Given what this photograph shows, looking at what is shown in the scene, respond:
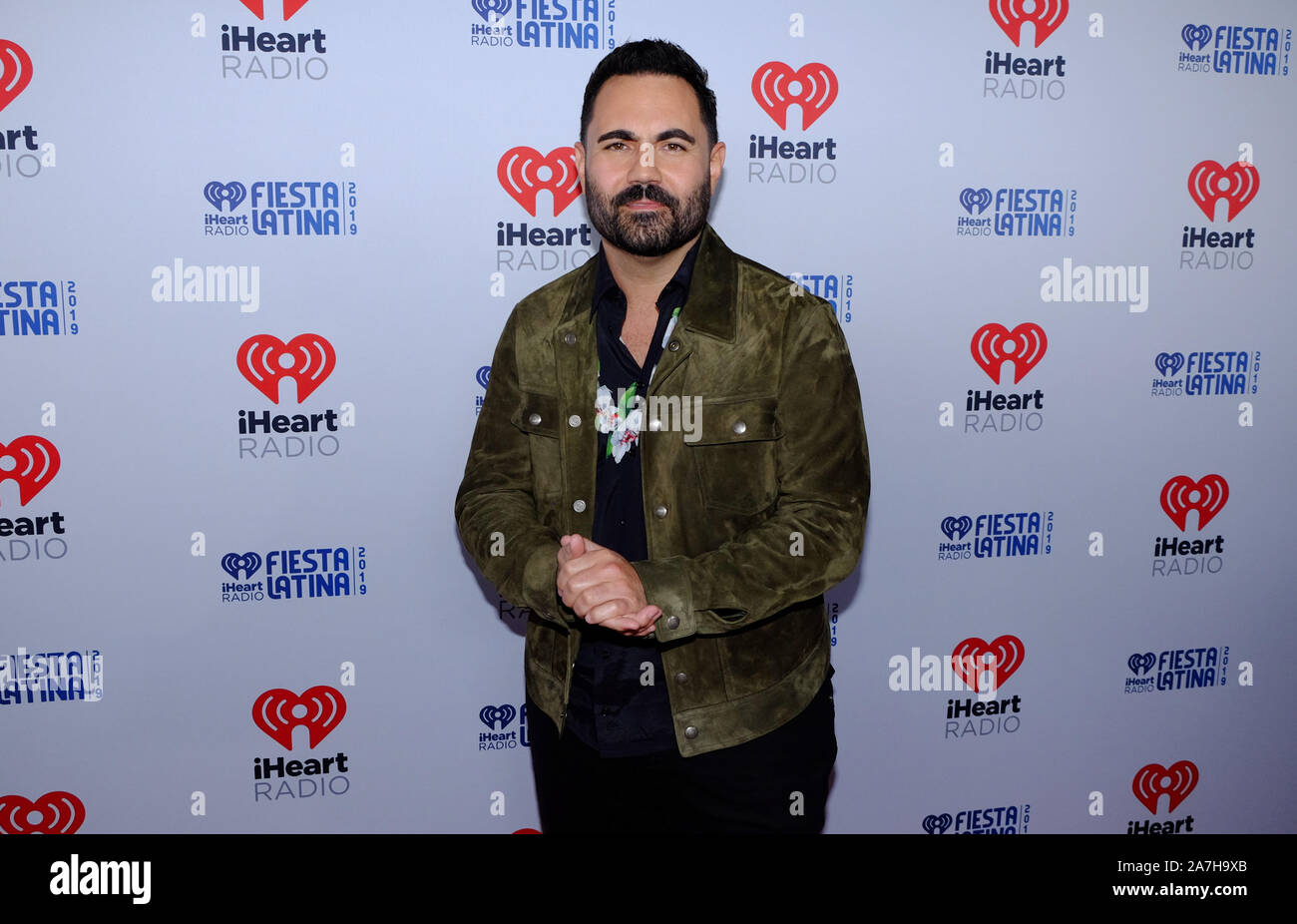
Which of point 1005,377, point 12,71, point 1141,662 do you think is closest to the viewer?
point 12,71

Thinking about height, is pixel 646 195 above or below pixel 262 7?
below

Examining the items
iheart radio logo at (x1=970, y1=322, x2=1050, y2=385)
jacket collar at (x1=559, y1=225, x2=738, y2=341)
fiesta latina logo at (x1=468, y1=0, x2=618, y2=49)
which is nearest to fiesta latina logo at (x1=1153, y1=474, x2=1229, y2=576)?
iheart radio logo at (x1=970, y1=322, x2=1050, y2=385)

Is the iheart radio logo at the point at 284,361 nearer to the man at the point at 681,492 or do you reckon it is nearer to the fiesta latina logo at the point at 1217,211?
the man at the point at 681,492

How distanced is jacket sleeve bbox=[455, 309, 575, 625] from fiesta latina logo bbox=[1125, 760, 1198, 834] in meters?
2.28

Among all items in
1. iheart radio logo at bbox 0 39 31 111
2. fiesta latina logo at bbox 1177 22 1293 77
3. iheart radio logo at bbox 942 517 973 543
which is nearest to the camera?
iheart radio logo at bbox 0 39 31 111

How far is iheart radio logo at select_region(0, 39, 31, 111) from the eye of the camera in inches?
93.0

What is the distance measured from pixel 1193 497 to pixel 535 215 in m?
2.21

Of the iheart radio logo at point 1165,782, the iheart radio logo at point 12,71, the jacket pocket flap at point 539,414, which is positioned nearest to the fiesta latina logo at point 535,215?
the jacket pocket flap at point 539,414

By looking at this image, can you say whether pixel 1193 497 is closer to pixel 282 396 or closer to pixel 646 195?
pixel 646 195

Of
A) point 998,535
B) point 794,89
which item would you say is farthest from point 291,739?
point 794,89

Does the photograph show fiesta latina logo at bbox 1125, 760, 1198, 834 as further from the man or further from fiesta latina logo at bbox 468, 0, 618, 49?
fiesta latina logo at bbox 468, 0, 618, 49

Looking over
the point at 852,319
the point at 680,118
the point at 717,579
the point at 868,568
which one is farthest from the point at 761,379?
the point at 868,568

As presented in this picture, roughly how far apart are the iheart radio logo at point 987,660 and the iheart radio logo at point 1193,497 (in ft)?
2.10

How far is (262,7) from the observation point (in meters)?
2.43
